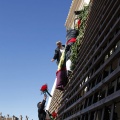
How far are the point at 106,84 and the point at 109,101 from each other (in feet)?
1.35

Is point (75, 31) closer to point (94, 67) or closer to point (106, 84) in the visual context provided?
point (94, 67)

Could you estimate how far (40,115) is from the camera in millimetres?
8180

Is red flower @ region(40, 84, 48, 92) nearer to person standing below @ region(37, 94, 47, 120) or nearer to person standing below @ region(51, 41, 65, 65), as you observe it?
person standing below @ region(37, 94, 47, 120)

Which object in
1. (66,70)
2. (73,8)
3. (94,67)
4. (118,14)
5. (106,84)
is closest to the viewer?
(106,84)

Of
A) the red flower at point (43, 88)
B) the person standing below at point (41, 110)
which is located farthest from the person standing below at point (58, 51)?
the person standing below at point (41, 110)

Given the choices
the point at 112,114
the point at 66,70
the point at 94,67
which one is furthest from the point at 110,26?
the point at 66,70

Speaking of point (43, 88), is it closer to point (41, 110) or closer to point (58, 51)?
point (41, 110)

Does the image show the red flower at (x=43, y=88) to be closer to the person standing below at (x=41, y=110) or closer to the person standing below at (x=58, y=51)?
the person standing below at (x=41, y=110)

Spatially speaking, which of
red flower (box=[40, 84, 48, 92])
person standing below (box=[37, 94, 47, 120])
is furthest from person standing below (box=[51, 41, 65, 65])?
person standing below (box=[37, 94, 47, 120])

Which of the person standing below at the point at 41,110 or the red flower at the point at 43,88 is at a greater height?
the red flower at the point at 43,88

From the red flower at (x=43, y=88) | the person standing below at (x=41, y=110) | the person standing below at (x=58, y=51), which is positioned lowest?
the person standing below at (x=41, y=110)

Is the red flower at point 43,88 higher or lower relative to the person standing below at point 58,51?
lower

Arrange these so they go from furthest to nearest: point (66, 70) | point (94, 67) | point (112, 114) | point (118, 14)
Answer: point (66, 70), point (94, 67), point (118, 14), point (112, 114)

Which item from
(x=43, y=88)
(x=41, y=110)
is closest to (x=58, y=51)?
(x=43, y=88)
